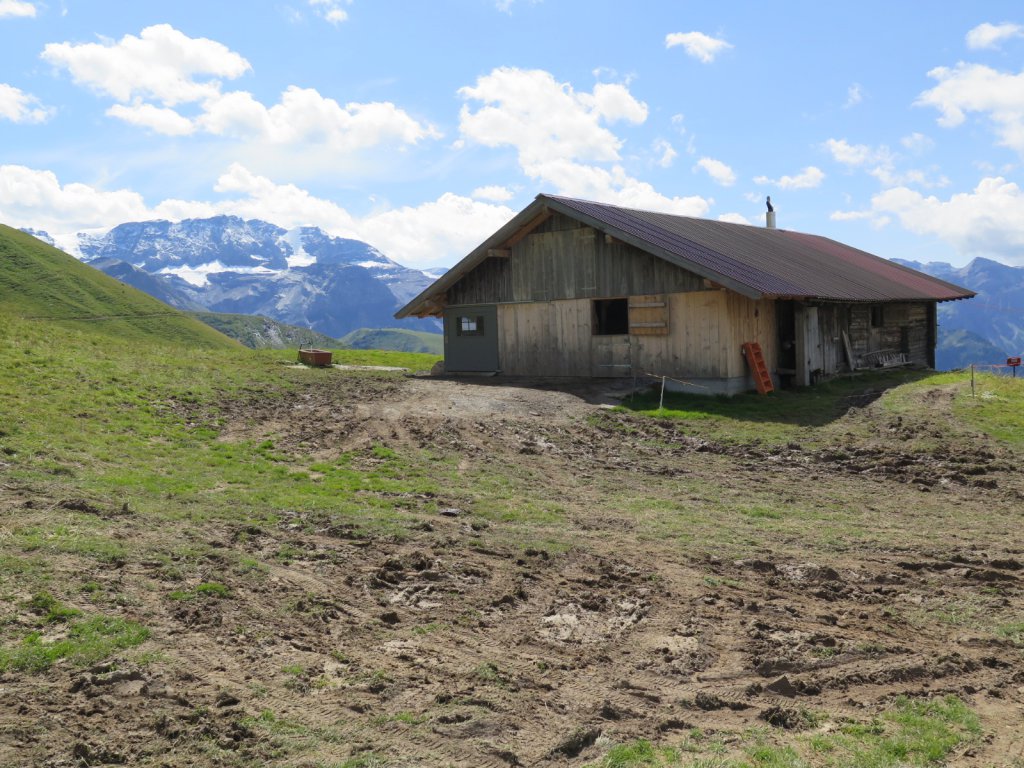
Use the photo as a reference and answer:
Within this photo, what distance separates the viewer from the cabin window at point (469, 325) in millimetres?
28391

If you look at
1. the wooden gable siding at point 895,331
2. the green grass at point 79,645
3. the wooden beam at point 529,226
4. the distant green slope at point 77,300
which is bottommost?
the green grass at point 79,645

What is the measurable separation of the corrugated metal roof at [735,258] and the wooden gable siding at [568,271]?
57 cm

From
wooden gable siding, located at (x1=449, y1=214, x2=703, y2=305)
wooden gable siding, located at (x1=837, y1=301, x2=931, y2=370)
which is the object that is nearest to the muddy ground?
wooden gable siding, located at (x1=449, y1=214, x2=703, y2=305)

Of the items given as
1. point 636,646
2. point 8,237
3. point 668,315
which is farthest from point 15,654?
point 8,237

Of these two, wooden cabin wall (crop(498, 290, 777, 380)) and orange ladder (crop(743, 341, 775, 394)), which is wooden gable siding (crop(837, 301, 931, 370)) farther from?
wooden cabin wall (crop(498, 290, 777, 380))

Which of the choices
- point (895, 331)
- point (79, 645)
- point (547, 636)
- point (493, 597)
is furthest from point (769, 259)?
point (79, 645)

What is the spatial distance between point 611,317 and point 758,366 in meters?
5.82

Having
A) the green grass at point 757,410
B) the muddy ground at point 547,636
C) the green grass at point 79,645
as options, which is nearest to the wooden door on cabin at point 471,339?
the green grass at point 757,410

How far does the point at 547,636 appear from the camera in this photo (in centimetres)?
712

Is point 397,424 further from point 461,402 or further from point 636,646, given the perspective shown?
point 636,646

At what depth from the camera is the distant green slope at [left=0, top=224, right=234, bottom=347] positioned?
82625mm

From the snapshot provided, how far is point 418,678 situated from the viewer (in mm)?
6113

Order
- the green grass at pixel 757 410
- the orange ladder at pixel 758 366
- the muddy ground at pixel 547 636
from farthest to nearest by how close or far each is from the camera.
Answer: the orange ladder at pixel 758 366, the green grass at pixel 757 410, the muddy ground at pixel 547 636

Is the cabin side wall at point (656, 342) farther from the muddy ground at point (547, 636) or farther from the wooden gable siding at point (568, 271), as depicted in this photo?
the muddy ground at point (547, 636)
